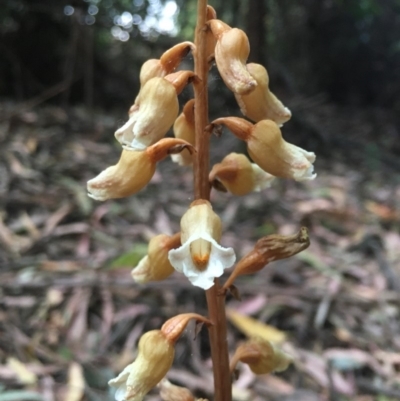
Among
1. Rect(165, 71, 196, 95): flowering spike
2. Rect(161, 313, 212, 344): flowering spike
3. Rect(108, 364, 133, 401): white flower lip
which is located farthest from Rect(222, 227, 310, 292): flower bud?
Rect(165, 71, 196, 95): flowering spike

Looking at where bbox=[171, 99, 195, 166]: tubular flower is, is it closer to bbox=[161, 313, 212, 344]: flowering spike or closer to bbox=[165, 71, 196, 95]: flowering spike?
bbox=[165, 71, 196, 95]: flowering spike

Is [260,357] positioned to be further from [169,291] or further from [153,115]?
[169,291]

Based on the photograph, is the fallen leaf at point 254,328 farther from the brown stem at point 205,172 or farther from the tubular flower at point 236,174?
the tubular flower at point 236,174

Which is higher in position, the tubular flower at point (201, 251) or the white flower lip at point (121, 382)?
the tubular flower at point (201, 251)

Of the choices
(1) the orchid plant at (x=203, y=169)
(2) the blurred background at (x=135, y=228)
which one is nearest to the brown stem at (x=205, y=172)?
(1) the orchid plant at (x=203, y=169)

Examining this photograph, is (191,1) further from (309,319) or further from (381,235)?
(309,319)

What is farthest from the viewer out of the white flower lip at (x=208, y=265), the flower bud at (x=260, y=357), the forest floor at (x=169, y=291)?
the forest floor at (x=169, y=291)

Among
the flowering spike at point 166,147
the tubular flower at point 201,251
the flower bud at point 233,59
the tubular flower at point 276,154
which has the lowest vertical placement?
the tubular flower at point 201,251

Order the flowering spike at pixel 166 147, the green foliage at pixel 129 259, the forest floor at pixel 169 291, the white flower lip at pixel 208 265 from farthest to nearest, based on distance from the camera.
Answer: the green foliage at pixel 129 259 → the forest floor at pixel 169 291 → the flowering spike at pixel 166 147 → the white flower lip at pixel 208 265
